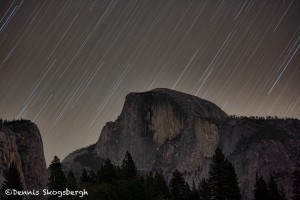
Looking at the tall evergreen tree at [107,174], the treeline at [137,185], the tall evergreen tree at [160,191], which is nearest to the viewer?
the treeline at [137,185]

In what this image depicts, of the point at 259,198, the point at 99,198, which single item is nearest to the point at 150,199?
the point at 99,198

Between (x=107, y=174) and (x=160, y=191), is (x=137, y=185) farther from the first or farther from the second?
(x=160, y=191)

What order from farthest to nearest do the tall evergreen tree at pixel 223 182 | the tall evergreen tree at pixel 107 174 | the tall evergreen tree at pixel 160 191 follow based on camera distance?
1. the tall evergreen tree at pixel 160 191
2. the tall evergreen tree at pixel 107 174
3. the tall evergreen tree at pixel 223 182

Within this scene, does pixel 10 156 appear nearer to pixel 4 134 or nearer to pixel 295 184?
pixel 4 134

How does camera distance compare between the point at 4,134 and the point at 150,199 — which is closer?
the point at 150,199

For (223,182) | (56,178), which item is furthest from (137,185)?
(56,178)

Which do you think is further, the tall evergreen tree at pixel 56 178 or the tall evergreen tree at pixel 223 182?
the tall evergreen tree at pixel 56 178

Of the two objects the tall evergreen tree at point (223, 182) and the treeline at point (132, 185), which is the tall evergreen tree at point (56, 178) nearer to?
the treeline at point (132, 185)

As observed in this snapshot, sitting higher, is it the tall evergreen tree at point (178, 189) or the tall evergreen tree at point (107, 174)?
the tall evergreen tree at point (107, 174)

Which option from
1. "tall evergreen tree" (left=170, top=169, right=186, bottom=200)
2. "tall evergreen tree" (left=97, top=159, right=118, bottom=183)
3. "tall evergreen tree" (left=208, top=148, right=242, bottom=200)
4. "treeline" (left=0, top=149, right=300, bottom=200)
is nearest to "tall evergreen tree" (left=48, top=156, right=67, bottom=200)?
"treeline" (left=0, top=149, right=300, bottom=200)

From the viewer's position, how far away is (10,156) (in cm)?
17725

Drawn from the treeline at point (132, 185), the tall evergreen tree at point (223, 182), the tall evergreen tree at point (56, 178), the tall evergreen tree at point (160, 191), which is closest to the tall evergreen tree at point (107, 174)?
the treeline at point (132, 185)

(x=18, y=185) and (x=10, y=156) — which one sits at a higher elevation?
(x=10, y=156)

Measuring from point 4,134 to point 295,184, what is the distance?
131 m
